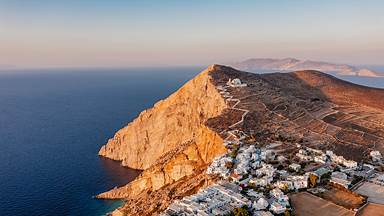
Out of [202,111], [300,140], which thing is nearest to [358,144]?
[300,140]

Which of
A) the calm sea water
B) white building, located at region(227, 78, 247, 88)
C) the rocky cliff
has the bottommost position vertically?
the calm sea water

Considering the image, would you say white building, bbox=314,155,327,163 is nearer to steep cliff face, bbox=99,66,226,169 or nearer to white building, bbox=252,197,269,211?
white building, bbox=252,197,269,211

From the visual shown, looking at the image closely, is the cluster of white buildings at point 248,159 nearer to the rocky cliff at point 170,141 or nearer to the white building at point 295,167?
the white building at point 295,167

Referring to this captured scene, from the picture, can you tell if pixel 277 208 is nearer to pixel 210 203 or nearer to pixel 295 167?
pixel 210 203

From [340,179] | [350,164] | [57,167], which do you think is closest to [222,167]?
[340,179]

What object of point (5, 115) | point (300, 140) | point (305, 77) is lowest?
point (5, 115)

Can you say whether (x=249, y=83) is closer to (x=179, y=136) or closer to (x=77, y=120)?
(x=179, y=136)

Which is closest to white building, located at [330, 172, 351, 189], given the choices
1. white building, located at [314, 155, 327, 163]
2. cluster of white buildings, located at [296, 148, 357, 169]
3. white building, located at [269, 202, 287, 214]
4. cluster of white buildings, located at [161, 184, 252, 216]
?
cluster of white buildings, located at [296, 148, 357, 169]
